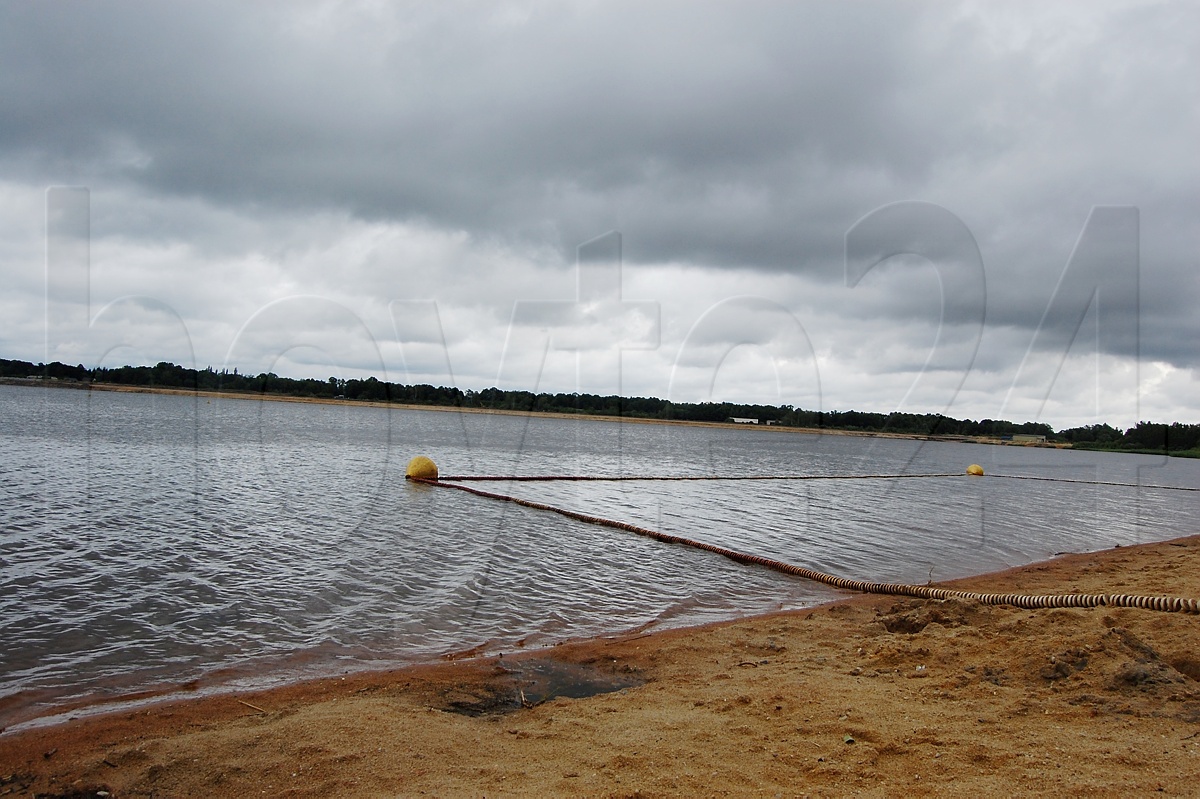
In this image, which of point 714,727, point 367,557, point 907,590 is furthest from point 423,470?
point 714,727

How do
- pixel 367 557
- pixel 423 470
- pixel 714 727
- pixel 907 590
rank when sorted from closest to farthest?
pixel 714 727 → pixel 907 590 → pixel 367 557 → pixel 423 470

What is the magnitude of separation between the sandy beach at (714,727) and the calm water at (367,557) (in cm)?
152

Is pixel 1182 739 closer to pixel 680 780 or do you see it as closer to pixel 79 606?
pixel 680 780

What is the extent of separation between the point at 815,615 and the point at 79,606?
10999 mm

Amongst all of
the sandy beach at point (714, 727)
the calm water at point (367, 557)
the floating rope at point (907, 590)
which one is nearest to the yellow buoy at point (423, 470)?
the calm water at point (367, 557)

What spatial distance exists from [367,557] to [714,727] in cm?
1008

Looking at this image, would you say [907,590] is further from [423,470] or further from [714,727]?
[423,470]

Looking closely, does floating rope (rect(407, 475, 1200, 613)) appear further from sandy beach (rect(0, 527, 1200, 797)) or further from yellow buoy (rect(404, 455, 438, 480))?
yellow buoy (rect(404, 455, 438, 480))

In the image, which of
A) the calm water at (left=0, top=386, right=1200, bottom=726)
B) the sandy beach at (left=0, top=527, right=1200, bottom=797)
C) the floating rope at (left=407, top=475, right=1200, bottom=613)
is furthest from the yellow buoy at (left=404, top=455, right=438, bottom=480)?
the sandy beach at (left=0, top=527, right=1200, bottom=797)

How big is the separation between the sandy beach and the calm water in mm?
1521

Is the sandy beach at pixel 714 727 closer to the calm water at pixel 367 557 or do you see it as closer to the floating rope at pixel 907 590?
the floating rope at pixel 907 590

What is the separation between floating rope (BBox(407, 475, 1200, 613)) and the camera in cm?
843

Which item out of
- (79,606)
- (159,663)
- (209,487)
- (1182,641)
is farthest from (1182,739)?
(209,487)

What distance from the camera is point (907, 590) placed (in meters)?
12.2
